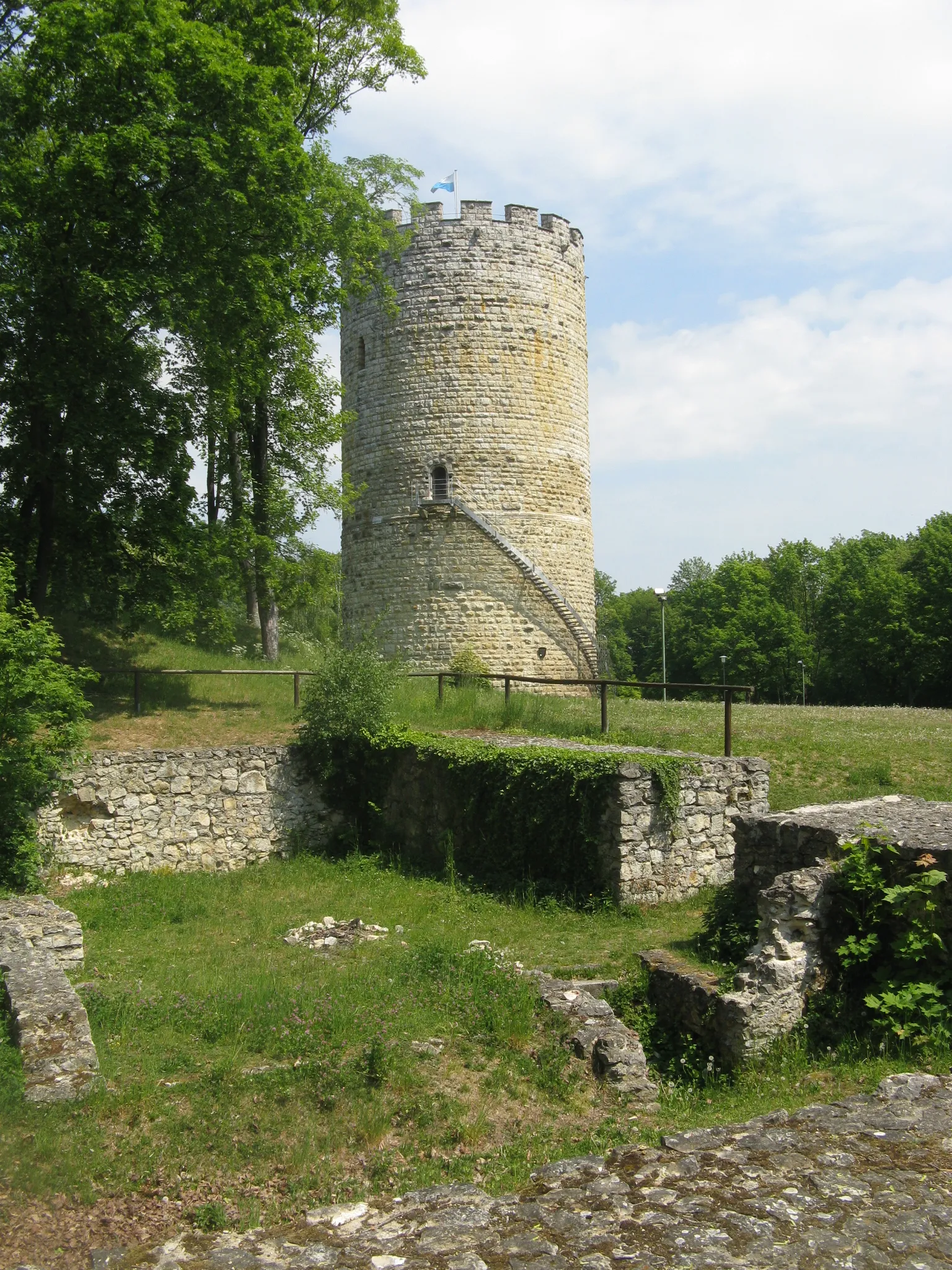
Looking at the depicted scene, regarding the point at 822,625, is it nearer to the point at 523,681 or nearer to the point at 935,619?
the point at 935,619

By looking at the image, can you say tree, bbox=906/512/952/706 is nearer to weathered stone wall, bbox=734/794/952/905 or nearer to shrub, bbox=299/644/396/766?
shrub, bbox=299/644/396/766

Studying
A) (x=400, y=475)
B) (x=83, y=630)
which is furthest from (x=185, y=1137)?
(x=400, y=475)

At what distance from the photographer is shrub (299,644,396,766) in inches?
555

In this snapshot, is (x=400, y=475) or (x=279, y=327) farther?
(x=400, y=475)

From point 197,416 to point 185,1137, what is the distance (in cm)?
1305

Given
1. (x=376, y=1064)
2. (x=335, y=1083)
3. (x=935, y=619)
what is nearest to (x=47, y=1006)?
(x=335, y=1083)

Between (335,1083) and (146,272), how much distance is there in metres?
11.5

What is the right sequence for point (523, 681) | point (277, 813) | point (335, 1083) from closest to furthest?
1. point (335, 1083)
2. point (277, 813)
3. point (523, 681)

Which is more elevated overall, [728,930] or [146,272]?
[146,272]

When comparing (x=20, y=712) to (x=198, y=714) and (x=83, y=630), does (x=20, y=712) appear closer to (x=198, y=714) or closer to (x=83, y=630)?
(x=198, y=714)

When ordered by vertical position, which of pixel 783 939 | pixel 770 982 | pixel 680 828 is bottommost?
pixel 770 982

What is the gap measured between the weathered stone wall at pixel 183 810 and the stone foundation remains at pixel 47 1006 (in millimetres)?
3475

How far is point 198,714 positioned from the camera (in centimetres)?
1542

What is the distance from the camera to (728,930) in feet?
26.0
